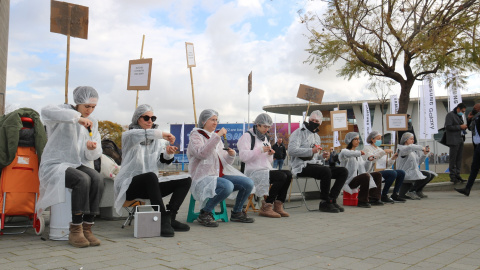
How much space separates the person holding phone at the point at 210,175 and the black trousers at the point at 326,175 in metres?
1.55

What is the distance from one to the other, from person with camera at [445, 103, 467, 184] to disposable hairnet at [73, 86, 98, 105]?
9.50 meters

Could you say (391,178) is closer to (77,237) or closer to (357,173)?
(357,173)

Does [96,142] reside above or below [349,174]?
above

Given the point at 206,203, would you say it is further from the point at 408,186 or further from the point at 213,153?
the point at 408,186

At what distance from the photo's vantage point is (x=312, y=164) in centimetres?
701

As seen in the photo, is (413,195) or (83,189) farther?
(413,195)

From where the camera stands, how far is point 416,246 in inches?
161

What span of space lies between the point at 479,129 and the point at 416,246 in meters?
6.14

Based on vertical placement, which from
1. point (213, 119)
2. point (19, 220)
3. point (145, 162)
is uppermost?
point (213, 119)

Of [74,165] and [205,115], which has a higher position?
[205,115]

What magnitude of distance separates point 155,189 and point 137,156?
472 mm

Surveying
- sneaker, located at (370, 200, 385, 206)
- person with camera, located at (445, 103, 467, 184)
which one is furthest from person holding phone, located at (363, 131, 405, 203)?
person with camera, located at (445, 103, 467, 184)

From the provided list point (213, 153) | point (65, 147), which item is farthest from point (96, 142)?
point (213, 153)

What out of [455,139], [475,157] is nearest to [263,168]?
[475,157]
